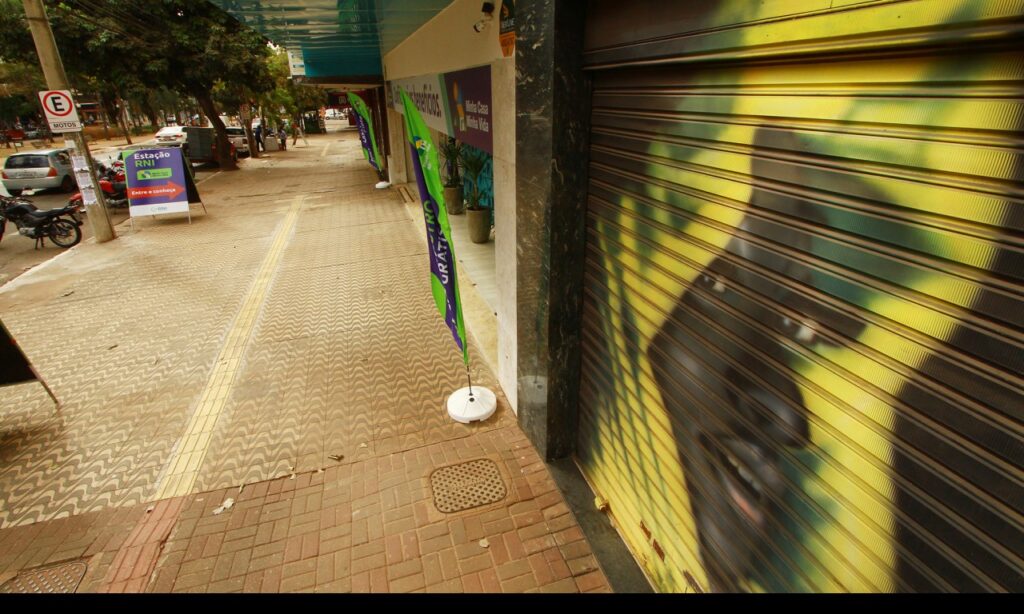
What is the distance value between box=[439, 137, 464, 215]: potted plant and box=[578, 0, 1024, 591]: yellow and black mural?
831 cm

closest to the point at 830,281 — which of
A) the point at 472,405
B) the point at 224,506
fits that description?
the point at 472,405

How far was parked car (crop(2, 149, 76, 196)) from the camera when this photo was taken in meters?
16.2

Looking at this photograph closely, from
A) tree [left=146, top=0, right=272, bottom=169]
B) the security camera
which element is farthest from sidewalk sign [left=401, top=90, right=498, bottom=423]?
tree [left=146, top=0, right=272, bottom=169]

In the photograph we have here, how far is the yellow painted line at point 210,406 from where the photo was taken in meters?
4.21

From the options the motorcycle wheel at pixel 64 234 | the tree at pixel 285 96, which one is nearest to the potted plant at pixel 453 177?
the motorcycle wheel at pixel 64 234

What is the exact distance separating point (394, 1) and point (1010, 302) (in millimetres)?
7259

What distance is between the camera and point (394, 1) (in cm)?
670

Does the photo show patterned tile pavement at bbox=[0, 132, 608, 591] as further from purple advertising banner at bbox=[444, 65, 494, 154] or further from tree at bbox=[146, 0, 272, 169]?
tree at bbox=[146, 0, 272, 169]

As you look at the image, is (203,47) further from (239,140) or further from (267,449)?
(267,449)

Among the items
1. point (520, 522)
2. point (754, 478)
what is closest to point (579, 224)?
point (754, 478)

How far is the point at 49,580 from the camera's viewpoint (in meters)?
3.40

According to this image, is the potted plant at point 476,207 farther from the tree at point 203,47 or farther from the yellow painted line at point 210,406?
the tree at point 203,47

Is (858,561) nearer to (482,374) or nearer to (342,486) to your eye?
(342,486)

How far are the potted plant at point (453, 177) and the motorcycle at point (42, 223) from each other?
8.42 meters
